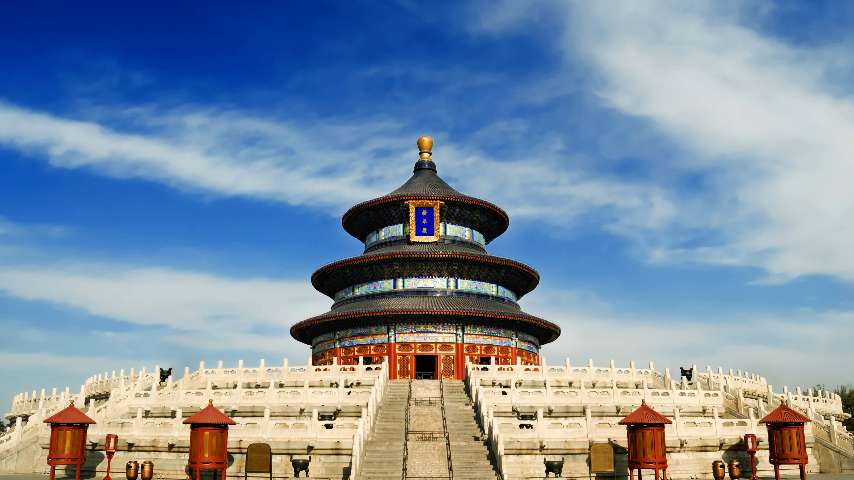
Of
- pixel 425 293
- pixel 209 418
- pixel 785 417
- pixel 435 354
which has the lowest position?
pixel 209 418

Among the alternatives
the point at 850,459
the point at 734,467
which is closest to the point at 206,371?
the point at 734,467

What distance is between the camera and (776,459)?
2545 centimetres

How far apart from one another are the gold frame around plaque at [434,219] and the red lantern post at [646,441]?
94.8 feet

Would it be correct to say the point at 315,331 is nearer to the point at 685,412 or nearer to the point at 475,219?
the point at 475,219

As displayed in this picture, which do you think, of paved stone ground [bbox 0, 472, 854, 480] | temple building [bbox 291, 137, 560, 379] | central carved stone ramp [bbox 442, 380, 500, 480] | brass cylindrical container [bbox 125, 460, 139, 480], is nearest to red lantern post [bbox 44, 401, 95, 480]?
paved stone ground [bbox 0, 472, 854, 480]

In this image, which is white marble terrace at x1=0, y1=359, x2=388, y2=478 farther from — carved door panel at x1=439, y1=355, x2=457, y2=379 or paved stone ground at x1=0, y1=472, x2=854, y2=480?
carved door panel at x1=439, y1=355, x2=457, y2=379

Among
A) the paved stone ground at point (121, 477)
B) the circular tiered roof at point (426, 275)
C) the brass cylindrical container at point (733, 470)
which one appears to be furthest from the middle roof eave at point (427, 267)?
the brass cylindrical container at point (733, 470)

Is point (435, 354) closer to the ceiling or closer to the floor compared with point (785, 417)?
closer to the ceiling

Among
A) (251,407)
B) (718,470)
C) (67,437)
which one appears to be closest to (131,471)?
(67,437)

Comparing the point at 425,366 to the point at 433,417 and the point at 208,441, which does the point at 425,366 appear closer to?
the point at 433,417

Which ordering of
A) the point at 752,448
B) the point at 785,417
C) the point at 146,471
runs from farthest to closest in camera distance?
the point at 752,448 → the point at 785,417 → the point at 146,471

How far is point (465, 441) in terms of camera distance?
2700 cm

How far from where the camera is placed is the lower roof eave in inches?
1813

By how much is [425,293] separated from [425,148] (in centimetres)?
1476
